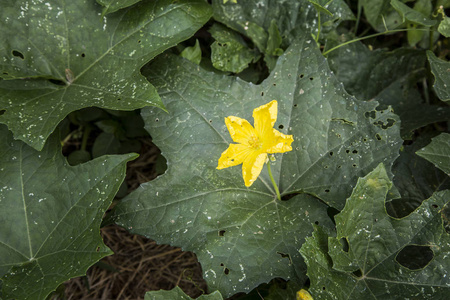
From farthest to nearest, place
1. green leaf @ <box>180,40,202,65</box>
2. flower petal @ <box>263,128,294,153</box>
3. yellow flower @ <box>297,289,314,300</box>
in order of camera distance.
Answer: green leaf @ <box>180,40,202,65</box>, yellow flower @ <box>297,289,314,300</box>, flower petal @ <box>263,128,294,153</box>

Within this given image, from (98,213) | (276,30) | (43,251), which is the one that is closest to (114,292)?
(43,251)

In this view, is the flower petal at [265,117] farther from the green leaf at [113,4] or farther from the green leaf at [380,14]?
the green leaf at [380,14]

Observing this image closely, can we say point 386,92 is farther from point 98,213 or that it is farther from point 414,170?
point 98,213

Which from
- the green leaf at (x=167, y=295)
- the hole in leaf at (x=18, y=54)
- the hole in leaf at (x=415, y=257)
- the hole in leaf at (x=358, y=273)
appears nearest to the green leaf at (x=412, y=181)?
the hole in leaf at (x=415, y=257)

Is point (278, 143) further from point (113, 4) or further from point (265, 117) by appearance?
point (113, 4)

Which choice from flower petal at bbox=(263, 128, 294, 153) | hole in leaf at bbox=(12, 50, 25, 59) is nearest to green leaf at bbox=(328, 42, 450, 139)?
flower petal at bbox=(263, 128, 294, 153)

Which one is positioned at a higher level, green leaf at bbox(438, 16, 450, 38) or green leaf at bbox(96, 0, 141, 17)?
green leaf at bbox(96, 0, 141, 17)

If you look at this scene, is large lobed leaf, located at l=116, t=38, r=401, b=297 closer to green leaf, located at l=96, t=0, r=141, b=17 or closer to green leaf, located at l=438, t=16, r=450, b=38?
green leaf, located at l=96, t=0, r=141, b=17
